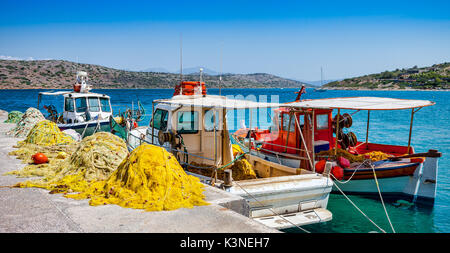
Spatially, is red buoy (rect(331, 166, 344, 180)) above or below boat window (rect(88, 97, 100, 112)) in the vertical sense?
below

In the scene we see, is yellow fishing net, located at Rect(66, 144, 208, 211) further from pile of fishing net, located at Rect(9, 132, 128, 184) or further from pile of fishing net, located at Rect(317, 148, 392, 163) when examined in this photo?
pile of fishing net, located at Rect(317, 148, 392, 163)

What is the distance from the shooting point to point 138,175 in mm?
6332

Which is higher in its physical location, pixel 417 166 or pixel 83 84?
pixel 83 84

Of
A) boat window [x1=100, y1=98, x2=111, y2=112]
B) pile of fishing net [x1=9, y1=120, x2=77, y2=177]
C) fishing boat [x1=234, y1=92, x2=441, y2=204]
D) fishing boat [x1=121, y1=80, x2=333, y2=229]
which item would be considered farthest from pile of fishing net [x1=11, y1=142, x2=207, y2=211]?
boat window [x1=100, y1=98, x2=111, y2=112]

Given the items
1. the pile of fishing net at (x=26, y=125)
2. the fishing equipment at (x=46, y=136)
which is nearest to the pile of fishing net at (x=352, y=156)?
the fishing equipment at (x=46, y=136)

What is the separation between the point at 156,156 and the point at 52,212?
200cm

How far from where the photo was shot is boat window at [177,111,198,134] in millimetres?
9469

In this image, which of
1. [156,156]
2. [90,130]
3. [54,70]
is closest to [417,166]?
[156,156]

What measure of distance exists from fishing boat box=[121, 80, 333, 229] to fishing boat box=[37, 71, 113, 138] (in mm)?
8702

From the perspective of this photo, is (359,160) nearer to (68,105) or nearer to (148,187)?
(148,187)

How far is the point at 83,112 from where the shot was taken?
18.8 metres

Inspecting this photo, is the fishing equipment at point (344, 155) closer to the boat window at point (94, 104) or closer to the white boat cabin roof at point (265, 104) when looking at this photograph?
the white boat cabin roof at point (265, 104)

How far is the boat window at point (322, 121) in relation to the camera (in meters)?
12.7
